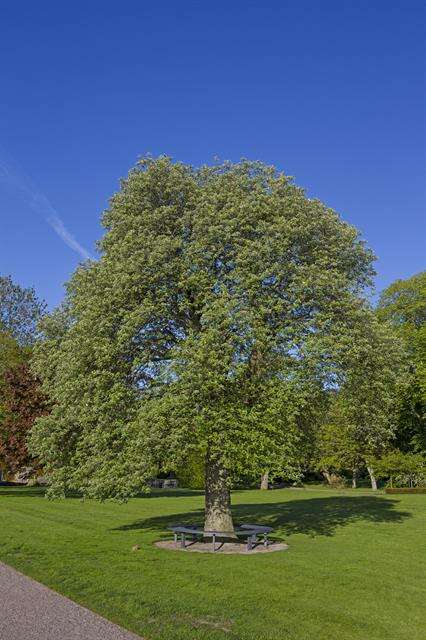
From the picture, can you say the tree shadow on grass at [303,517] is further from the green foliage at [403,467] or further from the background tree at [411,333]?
the background tree at [411,333]

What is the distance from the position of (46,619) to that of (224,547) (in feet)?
35.3

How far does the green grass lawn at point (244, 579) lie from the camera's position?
10.7 metres

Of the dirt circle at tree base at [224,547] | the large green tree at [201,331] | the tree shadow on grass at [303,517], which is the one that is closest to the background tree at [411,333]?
Result: the tree shadow on grass at [303,517]

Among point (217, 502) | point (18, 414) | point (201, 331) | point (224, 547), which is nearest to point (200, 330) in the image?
point (201, 331)

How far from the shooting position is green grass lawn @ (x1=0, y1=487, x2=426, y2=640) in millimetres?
10703

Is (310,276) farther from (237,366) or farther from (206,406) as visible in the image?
(206,406)

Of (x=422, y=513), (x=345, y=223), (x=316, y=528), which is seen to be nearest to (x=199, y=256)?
(x=345, y=223)

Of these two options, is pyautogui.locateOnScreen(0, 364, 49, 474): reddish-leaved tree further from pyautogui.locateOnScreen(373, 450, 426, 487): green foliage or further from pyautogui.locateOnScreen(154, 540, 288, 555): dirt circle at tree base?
pyautogui.locateOnScreen(373, 450, 426, 487): green foliage

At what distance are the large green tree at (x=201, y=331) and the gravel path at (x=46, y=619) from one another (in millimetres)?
6796

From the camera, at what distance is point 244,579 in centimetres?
1477

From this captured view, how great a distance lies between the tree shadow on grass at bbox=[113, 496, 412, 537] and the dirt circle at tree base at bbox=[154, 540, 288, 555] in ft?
11.5

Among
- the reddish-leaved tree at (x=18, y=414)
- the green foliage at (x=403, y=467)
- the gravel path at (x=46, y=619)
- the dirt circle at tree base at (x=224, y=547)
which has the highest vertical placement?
the reddish-leaved tree at (x=18, y=414)

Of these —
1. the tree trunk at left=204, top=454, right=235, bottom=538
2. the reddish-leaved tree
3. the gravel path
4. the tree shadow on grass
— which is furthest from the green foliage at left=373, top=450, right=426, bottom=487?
the gravel path

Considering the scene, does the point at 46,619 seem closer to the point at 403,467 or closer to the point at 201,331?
the point at 201,331
